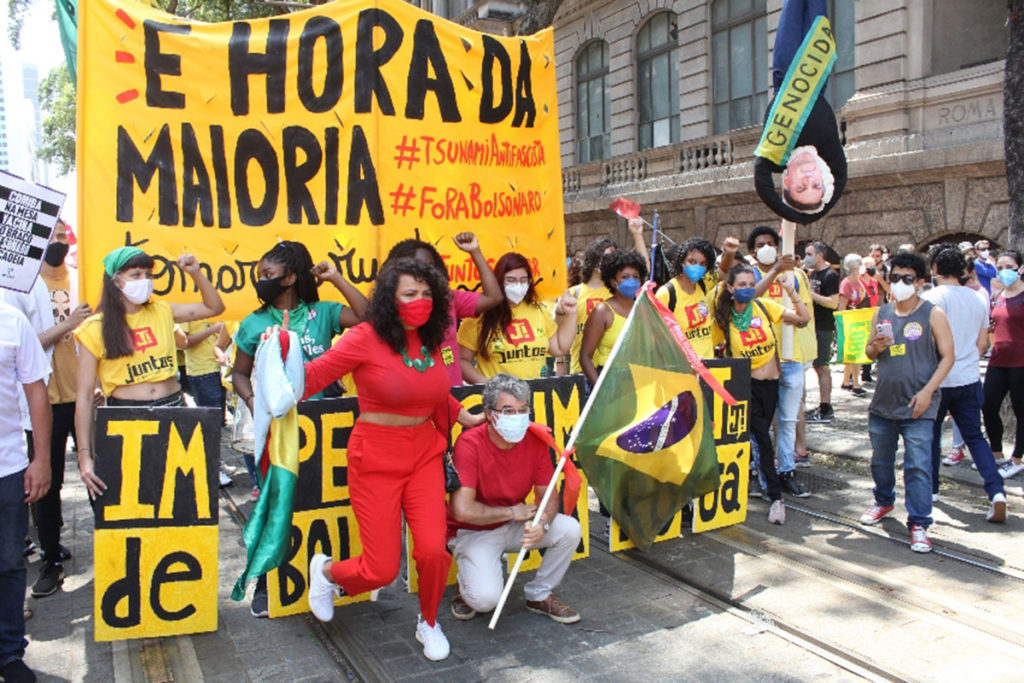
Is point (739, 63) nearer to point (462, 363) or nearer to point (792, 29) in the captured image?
point (792, 29)

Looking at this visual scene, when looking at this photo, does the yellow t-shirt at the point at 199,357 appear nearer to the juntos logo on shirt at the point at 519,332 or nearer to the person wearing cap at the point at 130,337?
the person wearing cap at the point at 130,337

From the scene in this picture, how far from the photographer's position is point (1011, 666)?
3973mm


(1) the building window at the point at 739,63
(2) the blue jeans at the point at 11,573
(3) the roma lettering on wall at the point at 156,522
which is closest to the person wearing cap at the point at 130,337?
(3) the roma lettering on wall at the point at 156,522

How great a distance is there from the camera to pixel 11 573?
3.89 metres

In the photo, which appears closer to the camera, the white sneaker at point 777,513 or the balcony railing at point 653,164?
the white sneaker at point 777,513

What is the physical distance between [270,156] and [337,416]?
168cm

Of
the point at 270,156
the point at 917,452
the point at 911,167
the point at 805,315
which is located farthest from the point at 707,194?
the point at 270,156

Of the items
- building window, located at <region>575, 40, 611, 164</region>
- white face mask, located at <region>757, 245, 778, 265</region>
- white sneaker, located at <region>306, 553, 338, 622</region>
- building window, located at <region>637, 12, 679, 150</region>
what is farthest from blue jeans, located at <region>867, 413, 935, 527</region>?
building window, located at <region>575, 40, 611, 164</region>

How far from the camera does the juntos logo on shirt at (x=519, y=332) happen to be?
580cm

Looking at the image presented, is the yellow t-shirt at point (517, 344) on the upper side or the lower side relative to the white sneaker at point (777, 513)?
upper

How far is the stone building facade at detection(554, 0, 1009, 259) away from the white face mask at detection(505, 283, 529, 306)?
1083 centimetres

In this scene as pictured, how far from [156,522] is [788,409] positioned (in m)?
4.88

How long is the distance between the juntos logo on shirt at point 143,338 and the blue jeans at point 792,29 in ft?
15.6

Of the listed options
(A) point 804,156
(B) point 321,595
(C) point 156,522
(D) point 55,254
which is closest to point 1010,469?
(A) point 804,156
